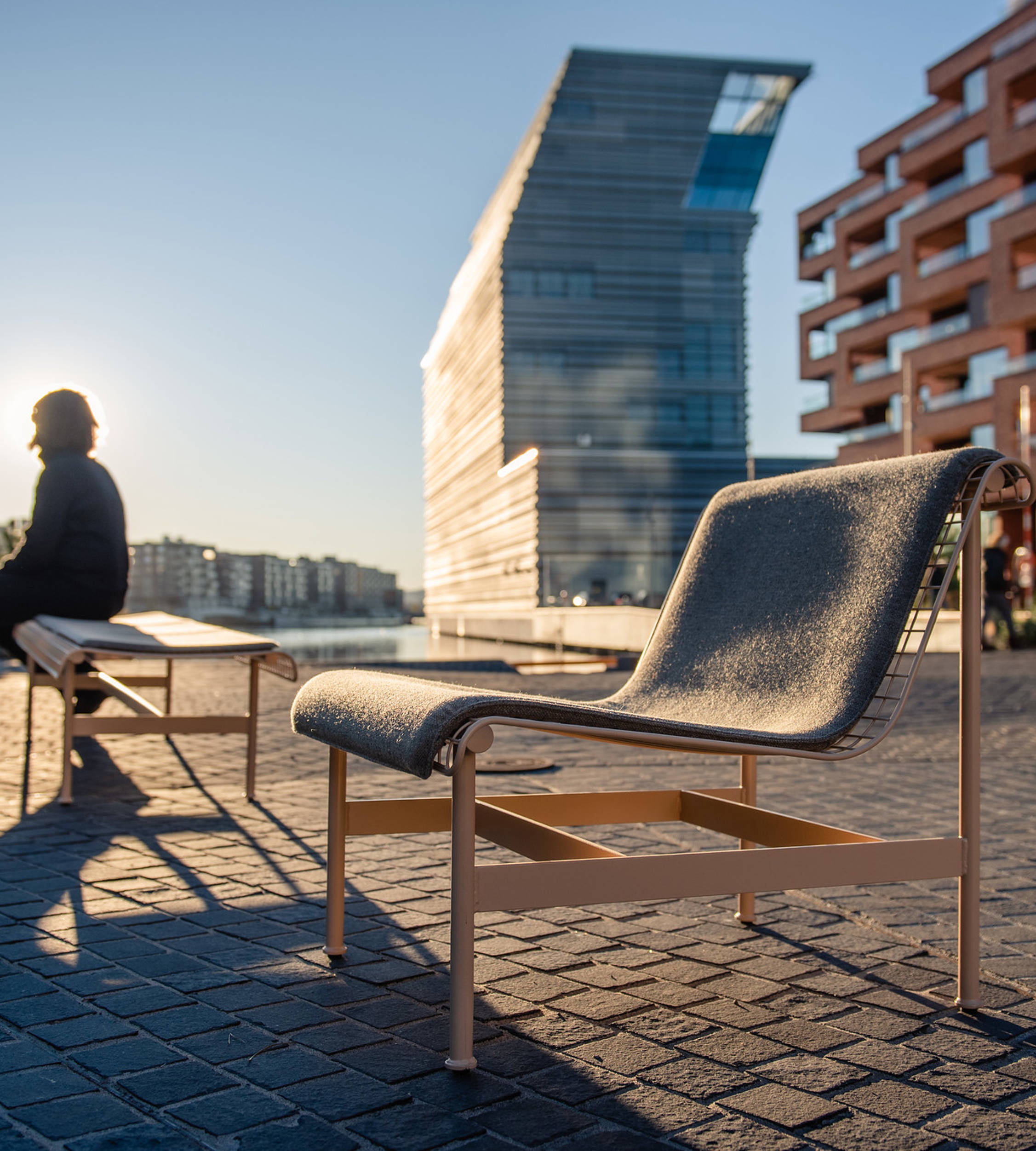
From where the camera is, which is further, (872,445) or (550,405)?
(550,405)

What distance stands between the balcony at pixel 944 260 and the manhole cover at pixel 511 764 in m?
35.1

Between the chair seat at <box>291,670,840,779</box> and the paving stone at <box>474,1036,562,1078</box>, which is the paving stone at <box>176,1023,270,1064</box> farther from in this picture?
the chair seat at <box>291,670,840,779</box>

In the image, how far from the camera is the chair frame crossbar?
1.84 m

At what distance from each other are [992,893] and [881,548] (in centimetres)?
135

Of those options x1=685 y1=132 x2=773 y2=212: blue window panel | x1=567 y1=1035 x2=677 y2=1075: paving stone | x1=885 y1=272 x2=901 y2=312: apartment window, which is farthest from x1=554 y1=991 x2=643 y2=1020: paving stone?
x1=685 y1=132 x2=773 y2=212: blue window panel

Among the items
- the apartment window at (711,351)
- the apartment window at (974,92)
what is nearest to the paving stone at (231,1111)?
the apartment window at (974,92)

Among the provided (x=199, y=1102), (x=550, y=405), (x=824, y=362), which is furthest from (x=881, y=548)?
(x=550, y=405)

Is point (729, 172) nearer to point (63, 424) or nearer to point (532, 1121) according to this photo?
point (63, 424)

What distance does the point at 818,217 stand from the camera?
4775cm

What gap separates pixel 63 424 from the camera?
6219mm

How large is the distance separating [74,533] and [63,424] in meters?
0.66

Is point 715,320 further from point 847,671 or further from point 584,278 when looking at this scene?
point 847,671

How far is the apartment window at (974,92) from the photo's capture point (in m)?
35.2

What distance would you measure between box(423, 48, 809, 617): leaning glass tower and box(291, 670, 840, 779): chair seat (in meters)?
70.9
